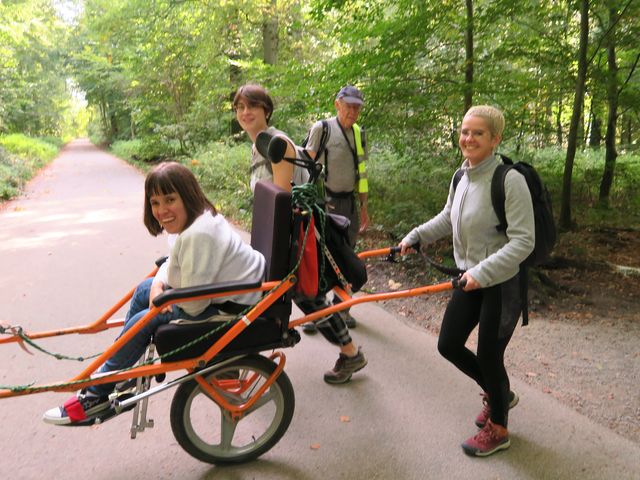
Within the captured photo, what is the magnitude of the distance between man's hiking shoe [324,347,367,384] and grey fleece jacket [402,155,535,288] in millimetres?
1128

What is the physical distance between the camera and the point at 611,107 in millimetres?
7008

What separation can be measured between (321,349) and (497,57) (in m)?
4.71

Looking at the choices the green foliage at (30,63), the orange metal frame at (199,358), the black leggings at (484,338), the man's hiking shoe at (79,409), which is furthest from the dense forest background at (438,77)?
the man's hiking shoe at (79,409)

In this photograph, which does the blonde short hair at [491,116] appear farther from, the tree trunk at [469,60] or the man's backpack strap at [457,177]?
the tree trunk at [469,60]

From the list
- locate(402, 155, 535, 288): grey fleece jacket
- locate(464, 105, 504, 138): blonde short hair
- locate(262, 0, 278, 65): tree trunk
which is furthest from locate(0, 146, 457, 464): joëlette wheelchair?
locate(262, 0, 278, 65): tree trunk

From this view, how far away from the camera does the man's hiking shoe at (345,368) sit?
10.5ft

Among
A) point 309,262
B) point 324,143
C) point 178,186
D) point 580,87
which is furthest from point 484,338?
point 580,87

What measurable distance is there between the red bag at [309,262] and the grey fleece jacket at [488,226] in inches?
30.0

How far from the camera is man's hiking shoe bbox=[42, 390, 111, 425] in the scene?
215cm

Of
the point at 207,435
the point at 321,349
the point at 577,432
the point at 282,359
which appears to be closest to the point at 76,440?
the point at 207,435

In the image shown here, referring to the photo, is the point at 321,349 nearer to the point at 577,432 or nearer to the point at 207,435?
the point at 207,435

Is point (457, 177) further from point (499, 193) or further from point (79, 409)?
point (79, 409)

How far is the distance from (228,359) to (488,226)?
146 centimetres

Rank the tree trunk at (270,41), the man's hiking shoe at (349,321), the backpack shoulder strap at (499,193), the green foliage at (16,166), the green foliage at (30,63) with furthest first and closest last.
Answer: the green foliage at (30,63)
the tree trunk at (270,41)
the green foliage at (16,166)
the man's hiking shoe at (349,321)
the backpack shoulder strap at (499,193)
